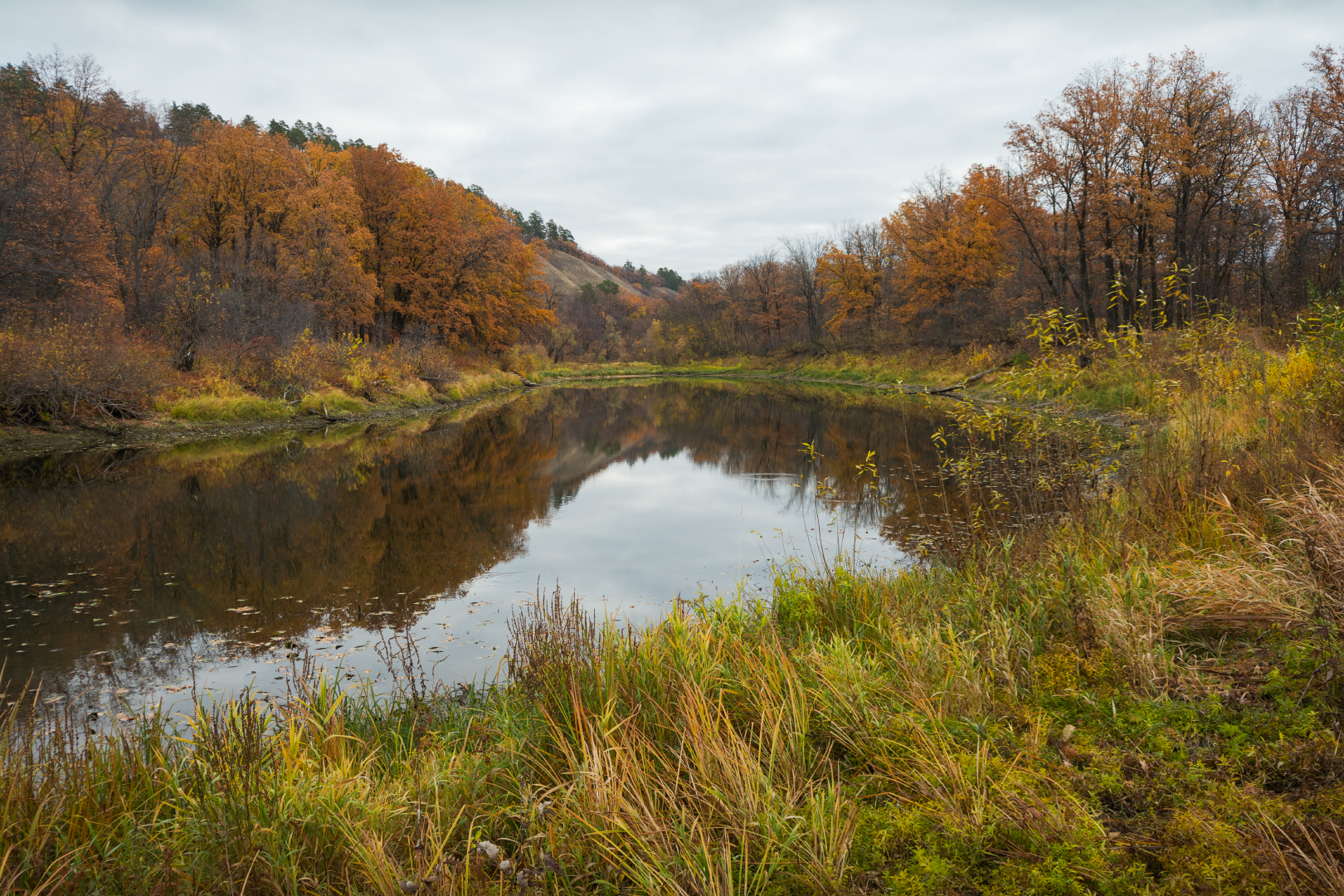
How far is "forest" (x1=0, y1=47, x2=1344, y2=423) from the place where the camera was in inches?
738

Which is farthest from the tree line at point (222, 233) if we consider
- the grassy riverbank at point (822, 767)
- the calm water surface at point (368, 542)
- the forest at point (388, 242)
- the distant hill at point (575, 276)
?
the distant hill at point (575, 276)

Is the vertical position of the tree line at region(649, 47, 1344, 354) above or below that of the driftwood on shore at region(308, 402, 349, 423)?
above

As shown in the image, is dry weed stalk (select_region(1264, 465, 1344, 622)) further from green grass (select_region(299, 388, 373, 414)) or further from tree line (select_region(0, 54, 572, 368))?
green grass (select_region(299, 388, 373, 414))

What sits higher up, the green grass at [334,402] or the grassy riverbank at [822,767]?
the green grass at [334,402]

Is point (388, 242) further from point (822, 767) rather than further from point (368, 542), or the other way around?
point (822, 767)

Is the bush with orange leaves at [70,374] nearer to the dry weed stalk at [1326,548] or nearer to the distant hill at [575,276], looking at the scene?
the dry weed stalk at [1326,548]

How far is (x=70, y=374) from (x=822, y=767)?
68.8 ft

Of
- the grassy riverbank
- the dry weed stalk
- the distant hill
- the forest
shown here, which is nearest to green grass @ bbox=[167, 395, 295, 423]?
the forest

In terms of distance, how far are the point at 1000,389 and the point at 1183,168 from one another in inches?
908

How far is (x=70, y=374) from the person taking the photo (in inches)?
667

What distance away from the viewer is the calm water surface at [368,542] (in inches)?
245

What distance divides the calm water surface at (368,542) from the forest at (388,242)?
5.58 meters

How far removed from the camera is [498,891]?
2.55m

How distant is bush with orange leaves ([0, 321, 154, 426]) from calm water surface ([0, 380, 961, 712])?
2.36 metres
